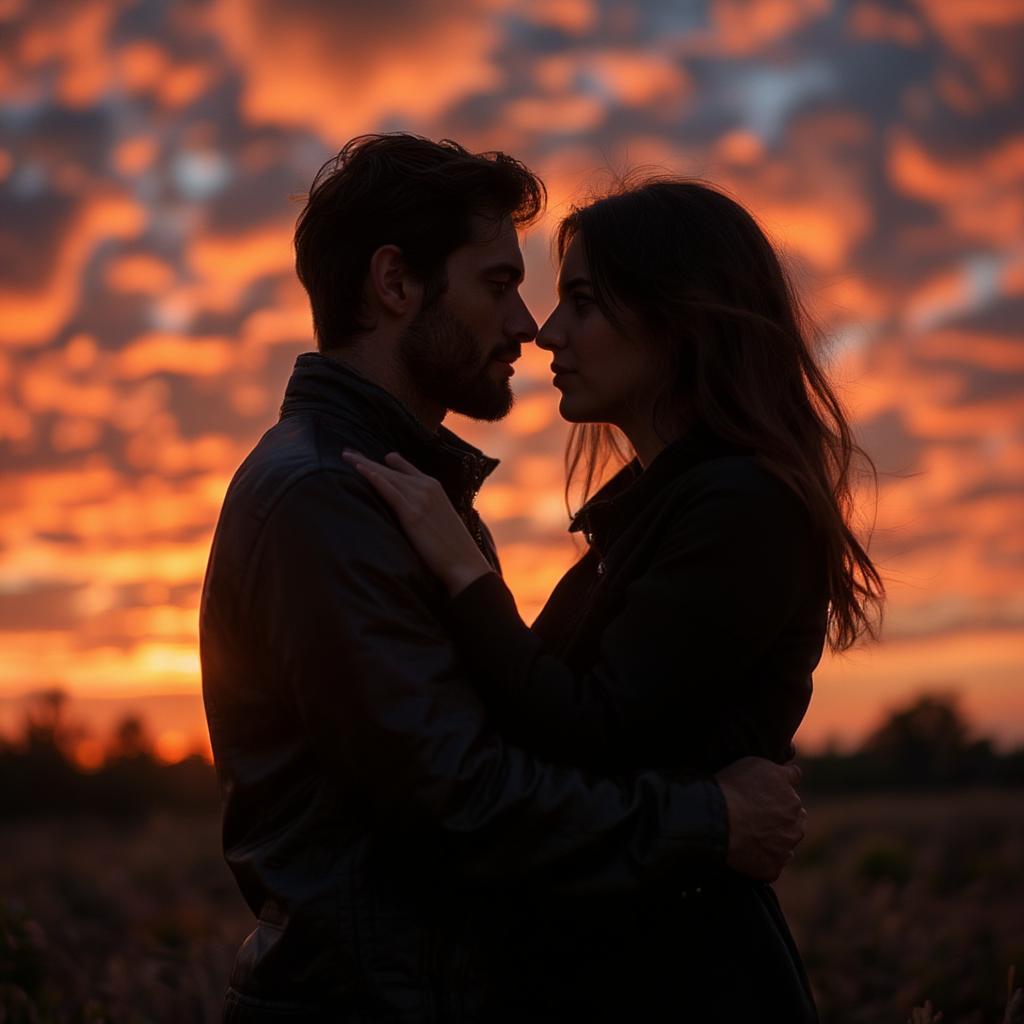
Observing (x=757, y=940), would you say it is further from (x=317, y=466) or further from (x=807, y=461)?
(x=317, y=466)

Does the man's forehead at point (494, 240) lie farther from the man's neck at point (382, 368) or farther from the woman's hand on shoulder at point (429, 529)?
the woman's hand on shoulder at point (429, 529)

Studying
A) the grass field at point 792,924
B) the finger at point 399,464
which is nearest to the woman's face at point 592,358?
the finger at point 399,464

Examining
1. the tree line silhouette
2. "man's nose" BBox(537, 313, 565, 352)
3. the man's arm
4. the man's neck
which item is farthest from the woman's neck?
the tree line silhouette

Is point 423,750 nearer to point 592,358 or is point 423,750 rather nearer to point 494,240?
point 592,358

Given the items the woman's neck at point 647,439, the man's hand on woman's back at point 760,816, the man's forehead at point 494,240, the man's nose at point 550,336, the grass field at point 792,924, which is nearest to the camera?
the man's hand on woman's back at point 760,816

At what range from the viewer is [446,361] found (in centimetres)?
369

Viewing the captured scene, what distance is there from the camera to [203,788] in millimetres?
31797

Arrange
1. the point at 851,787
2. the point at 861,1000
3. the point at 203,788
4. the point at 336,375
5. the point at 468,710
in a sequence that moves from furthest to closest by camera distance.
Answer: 1. the point at 851,787
2. the point at 203,788
3. the point at 861,1000
4. the point at 336,375
5. the point at 468,710

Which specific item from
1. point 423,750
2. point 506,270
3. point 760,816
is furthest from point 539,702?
point 506,270

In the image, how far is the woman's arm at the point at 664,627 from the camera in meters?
2.71

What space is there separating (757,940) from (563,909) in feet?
1.66

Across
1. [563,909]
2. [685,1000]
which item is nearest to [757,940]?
[685,1000]

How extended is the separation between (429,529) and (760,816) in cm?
98

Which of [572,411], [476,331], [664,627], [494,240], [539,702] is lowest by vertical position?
[539,702]
